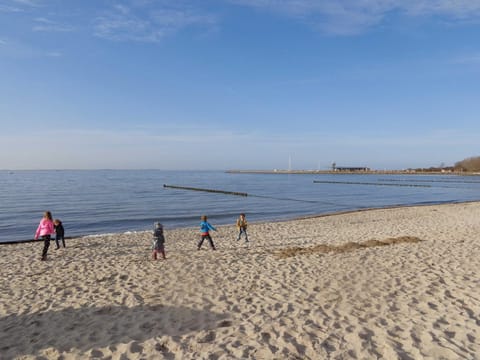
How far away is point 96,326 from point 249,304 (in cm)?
322

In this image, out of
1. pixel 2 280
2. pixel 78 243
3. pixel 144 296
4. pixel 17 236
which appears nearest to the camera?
pixel 144 296

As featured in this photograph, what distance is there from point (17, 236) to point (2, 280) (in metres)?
13.9

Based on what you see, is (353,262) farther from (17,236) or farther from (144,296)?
(17,236)

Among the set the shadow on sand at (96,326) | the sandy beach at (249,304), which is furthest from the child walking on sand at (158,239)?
the shadow on sand at (96,326)

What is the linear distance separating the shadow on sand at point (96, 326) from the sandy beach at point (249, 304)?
2 cm

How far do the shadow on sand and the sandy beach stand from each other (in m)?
0.02

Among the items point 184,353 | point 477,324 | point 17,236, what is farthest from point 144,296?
point 17,236

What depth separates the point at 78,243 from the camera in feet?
54.8

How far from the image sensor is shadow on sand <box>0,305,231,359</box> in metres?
5.72

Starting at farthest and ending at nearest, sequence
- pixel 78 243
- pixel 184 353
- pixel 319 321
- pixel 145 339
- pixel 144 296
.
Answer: pixel 78 243, pixel 144 296, pixel 319 321, pixel 145 339, pixel 184 353

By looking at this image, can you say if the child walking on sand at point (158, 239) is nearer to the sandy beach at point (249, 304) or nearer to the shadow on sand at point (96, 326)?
the sandy beach at point (249, 304)

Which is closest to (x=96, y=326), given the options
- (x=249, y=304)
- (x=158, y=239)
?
(x=249, y=304)

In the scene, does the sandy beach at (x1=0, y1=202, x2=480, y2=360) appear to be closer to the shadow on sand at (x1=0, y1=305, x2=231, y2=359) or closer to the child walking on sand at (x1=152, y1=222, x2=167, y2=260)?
the shadow on sand at (x1=0, y1=305, x2=231, y2=359)

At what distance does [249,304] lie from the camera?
740cm
